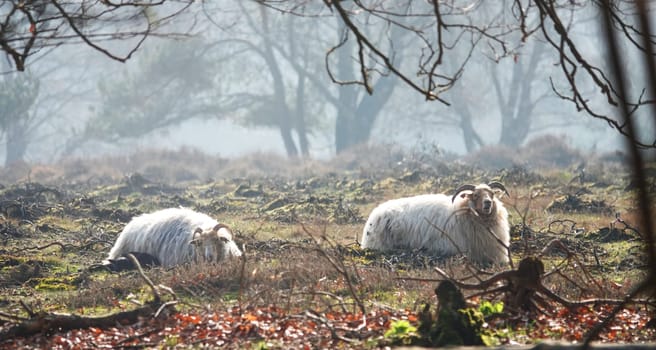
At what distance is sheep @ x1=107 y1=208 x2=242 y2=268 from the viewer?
12258mm

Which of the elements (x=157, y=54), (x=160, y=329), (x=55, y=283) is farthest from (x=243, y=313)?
(x=157, y=54)

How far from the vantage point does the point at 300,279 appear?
31.6 feet

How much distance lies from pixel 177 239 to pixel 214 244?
0.94 m

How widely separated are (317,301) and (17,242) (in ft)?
26.8

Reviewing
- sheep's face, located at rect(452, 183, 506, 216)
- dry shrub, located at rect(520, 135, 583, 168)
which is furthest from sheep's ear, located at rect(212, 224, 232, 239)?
dry shrub, located at rect(520, 135, 583, 168)

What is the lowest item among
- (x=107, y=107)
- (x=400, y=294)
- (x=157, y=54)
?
(x=400, y=294)

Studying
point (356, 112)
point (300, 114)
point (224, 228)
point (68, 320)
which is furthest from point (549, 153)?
point (68, 320)

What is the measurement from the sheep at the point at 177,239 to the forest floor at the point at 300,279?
547 millimetres

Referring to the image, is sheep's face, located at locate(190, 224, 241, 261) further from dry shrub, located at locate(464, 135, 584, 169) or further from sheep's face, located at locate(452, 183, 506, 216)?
dry shrub, located at locate(464, 135, 584, 169)

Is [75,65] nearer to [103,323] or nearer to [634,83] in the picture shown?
[634,83]

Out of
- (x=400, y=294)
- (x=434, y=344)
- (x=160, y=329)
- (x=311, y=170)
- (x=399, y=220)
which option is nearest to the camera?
(x=434, y=344)

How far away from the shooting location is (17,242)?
14.6 metres

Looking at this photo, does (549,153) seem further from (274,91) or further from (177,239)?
(177,239)

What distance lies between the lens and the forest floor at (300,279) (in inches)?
287
